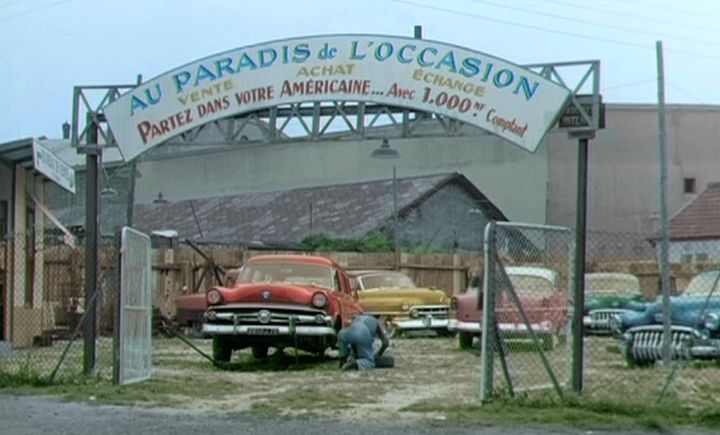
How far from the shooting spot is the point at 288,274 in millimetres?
20438

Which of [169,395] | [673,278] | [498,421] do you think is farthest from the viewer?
[673,278]

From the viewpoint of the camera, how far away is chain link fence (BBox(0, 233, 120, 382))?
23.0 m

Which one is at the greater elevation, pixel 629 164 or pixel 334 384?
pixel 629 164

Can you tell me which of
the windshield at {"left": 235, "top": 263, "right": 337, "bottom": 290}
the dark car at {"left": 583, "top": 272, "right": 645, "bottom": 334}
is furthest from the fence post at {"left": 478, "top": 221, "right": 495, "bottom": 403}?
the dark car at {"left": 583, "top": 272, "right": 645, "bottom": 334}

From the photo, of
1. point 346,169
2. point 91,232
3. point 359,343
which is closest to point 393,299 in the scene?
point 359,343

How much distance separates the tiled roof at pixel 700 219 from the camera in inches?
1697

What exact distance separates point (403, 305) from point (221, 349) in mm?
9513

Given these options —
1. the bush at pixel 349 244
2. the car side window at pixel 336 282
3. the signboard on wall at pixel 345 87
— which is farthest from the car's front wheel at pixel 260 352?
the bush at pixel 349 244

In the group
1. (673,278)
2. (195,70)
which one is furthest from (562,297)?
(673,278)

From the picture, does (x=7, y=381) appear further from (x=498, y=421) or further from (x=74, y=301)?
(x=74, y=301)

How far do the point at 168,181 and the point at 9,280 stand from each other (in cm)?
3134

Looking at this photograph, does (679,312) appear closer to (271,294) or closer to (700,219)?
(271,294)

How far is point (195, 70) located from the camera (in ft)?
51.8

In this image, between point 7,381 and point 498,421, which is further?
point 7,381
